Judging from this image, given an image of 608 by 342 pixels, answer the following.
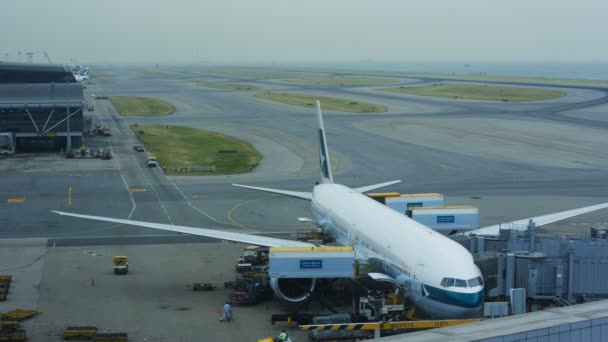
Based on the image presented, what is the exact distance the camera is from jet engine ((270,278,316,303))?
121ft

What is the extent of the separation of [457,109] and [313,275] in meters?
129

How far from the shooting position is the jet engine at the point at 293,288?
3678 centimetres

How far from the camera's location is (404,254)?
33.7 metres

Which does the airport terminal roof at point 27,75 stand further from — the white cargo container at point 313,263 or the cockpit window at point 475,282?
the cockpit window at point 475,282

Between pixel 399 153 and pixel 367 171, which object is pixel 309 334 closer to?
pixel 367 171

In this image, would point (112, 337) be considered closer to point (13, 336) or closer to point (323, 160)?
point (13, 336)

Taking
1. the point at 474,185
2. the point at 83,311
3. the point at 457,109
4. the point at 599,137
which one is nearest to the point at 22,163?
the point at 474,185

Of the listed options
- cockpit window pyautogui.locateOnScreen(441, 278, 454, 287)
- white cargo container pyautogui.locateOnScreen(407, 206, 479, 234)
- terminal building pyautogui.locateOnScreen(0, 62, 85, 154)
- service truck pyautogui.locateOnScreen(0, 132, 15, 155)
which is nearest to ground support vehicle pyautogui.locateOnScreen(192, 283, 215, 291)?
white cargo container pyautogui.locateOnScreen(407, 206, 479, 234)

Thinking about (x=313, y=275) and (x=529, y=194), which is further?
(x=529, y=194)

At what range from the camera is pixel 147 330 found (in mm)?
34438

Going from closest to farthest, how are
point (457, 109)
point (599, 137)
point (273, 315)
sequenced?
point (273, 315) < point (599, 137) < point (457, 109)

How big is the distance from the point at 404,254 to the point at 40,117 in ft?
250

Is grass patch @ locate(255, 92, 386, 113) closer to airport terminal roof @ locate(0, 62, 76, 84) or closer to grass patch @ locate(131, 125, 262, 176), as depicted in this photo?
grass patch @ locate(131, 125, 262, 176)

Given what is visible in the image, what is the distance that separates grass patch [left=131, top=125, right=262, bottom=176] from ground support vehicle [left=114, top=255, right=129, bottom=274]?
120ft
